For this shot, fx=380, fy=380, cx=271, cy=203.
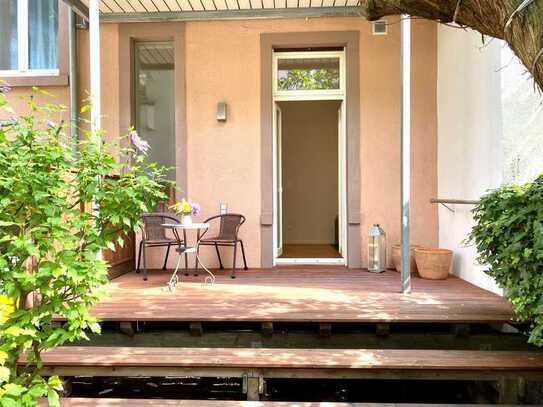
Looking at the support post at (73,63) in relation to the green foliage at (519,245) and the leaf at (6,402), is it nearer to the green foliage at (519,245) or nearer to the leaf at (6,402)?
the leaf at (6,402)

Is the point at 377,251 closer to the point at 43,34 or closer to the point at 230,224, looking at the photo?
the point at 230,224

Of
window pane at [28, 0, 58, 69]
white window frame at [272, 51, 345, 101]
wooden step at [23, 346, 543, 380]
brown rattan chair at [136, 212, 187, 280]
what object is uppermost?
window pane at [28, 0, 58, 69]

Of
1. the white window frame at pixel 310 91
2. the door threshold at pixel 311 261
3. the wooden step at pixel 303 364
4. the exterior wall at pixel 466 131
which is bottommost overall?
the wooden step at pixel 303 364

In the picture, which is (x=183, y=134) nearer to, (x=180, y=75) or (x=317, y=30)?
(x=180, y=75)

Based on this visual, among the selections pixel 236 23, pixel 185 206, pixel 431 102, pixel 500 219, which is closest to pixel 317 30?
pixel 236 23

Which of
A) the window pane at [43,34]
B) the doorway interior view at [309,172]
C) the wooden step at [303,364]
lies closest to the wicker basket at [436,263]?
the wooden step at [303,364]

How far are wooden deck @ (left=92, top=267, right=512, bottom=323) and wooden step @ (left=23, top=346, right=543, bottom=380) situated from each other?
39 cm

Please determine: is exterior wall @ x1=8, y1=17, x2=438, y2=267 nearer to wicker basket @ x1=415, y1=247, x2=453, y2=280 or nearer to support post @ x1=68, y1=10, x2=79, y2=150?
support post @ x1=68, y1=10, x2=79, y2=150

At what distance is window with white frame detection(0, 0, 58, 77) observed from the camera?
4969 millimetres

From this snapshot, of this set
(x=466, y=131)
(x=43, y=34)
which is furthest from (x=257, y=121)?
(x=43, y=34)

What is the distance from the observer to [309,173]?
7848 mm

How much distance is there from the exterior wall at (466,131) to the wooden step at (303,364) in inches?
52.1

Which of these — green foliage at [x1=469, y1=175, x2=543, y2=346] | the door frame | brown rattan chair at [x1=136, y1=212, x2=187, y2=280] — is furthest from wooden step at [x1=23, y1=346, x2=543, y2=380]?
the door frame

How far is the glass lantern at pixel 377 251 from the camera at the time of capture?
451 cm
